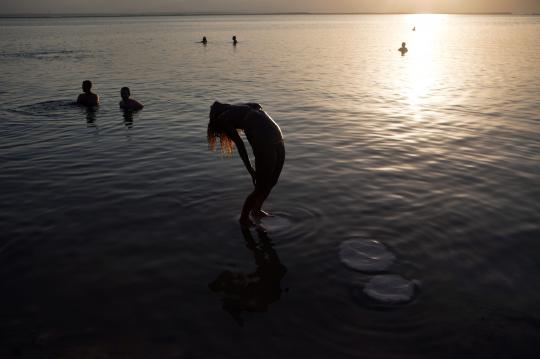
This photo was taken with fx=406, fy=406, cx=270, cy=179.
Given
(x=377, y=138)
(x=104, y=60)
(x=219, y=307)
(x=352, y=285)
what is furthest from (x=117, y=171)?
(x=104, y=60)

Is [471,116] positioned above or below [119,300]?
above

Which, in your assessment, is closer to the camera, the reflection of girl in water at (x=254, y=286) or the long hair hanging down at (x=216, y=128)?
the reflection of girl in water at (x=254, y=286)

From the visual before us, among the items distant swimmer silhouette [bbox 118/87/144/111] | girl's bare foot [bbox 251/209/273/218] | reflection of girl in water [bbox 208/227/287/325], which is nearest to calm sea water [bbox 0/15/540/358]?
reflection of girl in water [bbox 208/227/287/325]

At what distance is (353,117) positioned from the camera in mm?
18469

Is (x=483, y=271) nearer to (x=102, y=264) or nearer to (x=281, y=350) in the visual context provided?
(x=281, y=350)

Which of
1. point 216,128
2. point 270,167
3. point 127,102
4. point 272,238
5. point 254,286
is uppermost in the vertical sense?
point 216,128

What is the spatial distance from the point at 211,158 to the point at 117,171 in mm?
2844

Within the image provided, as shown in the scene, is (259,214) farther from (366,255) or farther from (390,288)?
(390,288)

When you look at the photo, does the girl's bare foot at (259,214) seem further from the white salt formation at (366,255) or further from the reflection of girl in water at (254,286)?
the white salt formation at (366,255)

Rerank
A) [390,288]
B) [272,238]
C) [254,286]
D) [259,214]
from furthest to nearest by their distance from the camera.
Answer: [259,214]
[272,238]
[254,286]
[390,288]

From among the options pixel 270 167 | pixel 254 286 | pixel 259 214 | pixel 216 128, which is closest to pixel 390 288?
pixel 254 286

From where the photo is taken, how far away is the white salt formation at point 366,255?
686 centimetres

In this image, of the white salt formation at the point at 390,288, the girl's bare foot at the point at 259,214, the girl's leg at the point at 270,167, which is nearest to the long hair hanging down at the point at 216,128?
the girl's leg at the point at 270,167

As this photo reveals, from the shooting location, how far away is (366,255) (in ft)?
23.6
